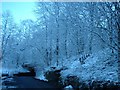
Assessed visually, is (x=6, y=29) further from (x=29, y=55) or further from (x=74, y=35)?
(x=74, y=35)

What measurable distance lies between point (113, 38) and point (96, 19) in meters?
1.42

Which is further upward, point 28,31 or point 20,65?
point 28,31

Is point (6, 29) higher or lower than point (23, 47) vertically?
higher

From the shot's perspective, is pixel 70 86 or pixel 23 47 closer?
pixel 70 86

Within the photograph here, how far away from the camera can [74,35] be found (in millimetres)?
19141

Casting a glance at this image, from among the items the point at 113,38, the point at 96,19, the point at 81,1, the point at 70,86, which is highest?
the point at 81,1

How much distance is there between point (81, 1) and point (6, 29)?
1710cm

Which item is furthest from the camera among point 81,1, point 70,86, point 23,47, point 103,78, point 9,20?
point 23,47

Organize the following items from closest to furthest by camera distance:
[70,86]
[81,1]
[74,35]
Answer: [70,86]
[81,1]
[74,35]

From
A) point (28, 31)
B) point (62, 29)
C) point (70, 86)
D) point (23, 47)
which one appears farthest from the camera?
point (23, 47)

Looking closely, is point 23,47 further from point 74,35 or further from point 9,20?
point 74,35

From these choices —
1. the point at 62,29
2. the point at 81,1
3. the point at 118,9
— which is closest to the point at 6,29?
the point at 62,29

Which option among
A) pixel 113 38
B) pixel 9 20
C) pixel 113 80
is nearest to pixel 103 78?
pixel 113 80

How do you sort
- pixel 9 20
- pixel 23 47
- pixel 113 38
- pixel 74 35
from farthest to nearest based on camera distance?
1. pixel 23 47
2. pixel 9 20
3. pixel 74 35
4. pixel 113 38
